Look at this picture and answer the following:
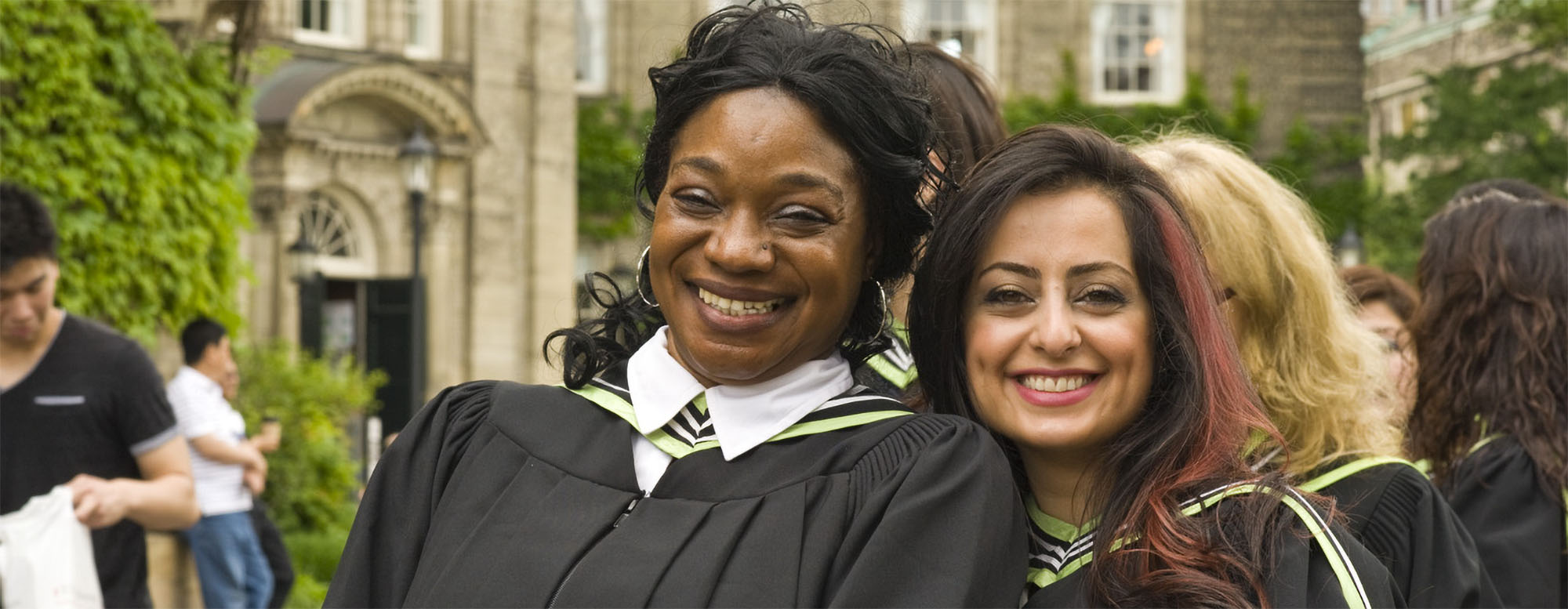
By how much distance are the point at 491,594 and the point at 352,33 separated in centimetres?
1662

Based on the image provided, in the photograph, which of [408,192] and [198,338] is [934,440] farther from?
[408,192]

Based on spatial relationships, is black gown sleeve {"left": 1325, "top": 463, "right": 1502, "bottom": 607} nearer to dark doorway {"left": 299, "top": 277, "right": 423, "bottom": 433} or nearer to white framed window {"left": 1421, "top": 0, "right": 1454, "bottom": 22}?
dark doorway {"left": 299, "top": 277, "right": 423, "bottom": 433}

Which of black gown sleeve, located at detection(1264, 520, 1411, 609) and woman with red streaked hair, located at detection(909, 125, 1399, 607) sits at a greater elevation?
woman with red streaked hair, located at detection(909, 125, 1399, 607)

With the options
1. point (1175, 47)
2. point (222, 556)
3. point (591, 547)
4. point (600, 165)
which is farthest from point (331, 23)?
point (591, 547)

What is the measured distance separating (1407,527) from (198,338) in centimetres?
662

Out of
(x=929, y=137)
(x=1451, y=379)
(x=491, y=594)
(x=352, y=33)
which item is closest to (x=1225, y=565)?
(x=929, y=137)

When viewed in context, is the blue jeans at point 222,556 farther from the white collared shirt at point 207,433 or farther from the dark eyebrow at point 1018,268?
the dark eyebrow at point 1018,268

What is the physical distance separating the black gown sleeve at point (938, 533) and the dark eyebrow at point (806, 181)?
39 centimetres

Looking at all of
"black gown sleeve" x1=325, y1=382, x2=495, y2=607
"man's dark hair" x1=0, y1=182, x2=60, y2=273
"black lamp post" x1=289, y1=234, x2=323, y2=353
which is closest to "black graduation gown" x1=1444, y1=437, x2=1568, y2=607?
"black gown sleeve" x1=325, y1=382, x2=495, y2=607

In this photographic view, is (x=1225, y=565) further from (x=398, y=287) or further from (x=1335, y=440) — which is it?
(x=398, y=287)

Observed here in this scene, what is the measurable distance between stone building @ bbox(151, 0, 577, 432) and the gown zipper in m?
13.6

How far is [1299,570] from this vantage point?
236 cm

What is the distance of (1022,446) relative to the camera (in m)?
2.67

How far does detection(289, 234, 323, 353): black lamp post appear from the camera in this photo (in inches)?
609
